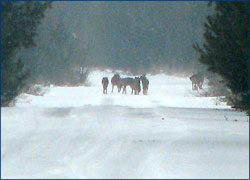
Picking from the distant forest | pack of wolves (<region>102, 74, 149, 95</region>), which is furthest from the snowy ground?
pack of wolves (<region>102, 74, 149, 95</region>)

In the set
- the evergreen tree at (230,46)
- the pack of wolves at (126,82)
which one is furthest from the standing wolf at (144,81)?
the evergreen tree at (230,46)

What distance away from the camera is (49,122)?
5922mm

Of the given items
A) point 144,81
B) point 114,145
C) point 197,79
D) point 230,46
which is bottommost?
point 114,145

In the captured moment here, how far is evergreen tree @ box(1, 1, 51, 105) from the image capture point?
679cm

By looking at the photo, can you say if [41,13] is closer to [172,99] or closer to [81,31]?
[81,31]

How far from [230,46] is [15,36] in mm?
3769

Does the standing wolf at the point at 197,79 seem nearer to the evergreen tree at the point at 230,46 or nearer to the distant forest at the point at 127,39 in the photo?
the distant forest at the point at 127,39

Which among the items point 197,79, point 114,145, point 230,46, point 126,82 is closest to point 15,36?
point 114,145

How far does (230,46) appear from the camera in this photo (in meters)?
8.02

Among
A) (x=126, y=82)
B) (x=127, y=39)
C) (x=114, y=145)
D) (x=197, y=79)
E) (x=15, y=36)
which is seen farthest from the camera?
(x=126, y=82)

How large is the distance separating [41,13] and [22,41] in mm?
584

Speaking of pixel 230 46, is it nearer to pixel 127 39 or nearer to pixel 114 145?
pixel 127 39

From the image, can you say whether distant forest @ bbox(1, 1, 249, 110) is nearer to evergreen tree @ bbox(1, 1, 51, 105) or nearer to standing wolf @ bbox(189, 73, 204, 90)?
evergreen tree @ bbox(1, 1, 51, 105)

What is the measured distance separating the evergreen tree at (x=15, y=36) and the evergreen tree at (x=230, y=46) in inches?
122
